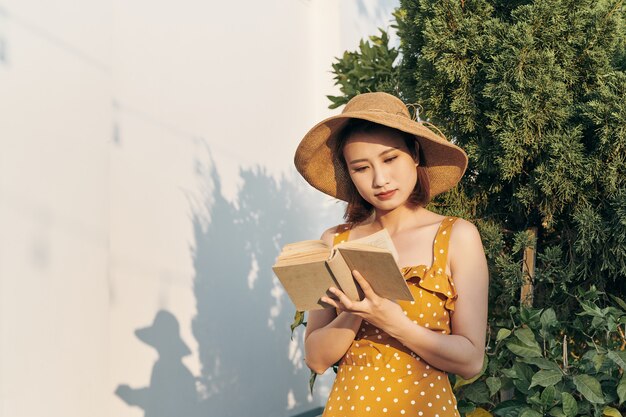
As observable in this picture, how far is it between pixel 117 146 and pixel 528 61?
7.38 feet

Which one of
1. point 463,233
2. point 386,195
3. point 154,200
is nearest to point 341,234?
point 386,195

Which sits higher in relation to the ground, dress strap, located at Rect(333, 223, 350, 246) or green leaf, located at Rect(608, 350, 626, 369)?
dress strap, located at Rect(333, 223, 350, 246)

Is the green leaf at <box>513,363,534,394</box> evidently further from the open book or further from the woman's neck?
the open book

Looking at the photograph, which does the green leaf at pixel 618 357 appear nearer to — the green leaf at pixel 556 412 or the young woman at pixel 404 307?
the green leaf at pixel 556 412

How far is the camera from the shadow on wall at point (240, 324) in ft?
15.4

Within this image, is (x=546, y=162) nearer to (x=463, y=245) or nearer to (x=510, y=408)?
(x=510, y=408)

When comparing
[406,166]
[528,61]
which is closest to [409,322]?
[406,166]

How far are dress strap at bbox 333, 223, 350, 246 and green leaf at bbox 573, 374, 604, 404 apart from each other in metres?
1.31

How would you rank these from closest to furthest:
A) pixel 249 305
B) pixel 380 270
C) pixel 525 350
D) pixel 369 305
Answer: pixel 380 270 < pixel 369 305 < pixel 525 350 < pixel 249 305

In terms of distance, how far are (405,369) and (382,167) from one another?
56 centimetres

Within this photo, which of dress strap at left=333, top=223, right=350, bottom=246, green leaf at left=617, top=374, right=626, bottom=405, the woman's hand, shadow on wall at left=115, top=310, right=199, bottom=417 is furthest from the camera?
shadow on wall at left=115, top=310, right=199, bottom=417

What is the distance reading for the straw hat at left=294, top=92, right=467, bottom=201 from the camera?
2.22 meters

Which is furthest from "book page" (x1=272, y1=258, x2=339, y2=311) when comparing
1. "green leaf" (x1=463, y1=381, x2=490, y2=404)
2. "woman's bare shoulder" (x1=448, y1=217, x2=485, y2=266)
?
"green leaf" (x1=463, y1=381, x2=490, y2=404)

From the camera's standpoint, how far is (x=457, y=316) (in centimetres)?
213
